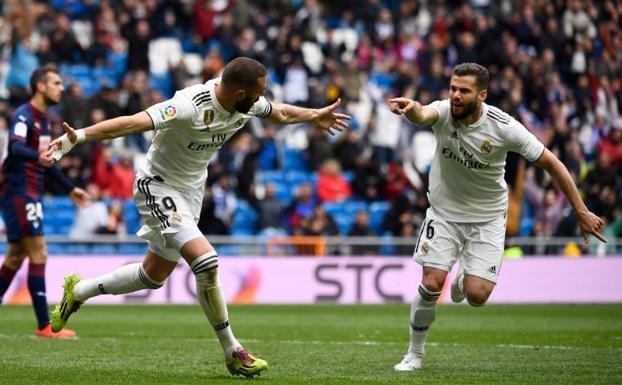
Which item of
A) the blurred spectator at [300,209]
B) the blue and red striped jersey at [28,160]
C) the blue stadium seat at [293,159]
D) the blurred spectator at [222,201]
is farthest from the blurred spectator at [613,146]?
the blue and red striped jersey at [28,160]

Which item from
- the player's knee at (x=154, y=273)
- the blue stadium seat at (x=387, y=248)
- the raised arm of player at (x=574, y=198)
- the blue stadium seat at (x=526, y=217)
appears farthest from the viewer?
the blue stadium seat at (x=526, y=217)

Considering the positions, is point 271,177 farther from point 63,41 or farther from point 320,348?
point 320,348

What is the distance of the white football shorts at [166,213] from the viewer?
9.38 m

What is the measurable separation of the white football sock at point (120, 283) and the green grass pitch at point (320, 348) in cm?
62

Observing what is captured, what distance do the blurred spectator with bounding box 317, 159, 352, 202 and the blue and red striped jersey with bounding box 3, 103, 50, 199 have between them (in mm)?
11167

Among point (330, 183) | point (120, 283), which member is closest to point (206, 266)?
point (120, 283)

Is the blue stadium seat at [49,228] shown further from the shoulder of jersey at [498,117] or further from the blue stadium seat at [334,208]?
the shoulder of jersey at [498,117]

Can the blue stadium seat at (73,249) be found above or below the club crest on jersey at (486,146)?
below

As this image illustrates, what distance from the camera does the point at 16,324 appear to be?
1538cm

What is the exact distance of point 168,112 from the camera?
9.12 metres

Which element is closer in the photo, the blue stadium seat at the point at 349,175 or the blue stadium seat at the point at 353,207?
the blue stadium seat at the point at 353,207

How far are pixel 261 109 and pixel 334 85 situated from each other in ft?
51.9

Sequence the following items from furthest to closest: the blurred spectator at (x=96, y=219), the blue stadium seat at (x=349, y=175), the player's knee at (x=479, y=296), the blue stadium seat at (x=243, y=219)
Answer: the blue stadium seat at (x=349, y=175), the blue stadium seat at (x=243, y=219), the blurred spectator at (x=96, y=219), the player's knee at (x=479, y=296)

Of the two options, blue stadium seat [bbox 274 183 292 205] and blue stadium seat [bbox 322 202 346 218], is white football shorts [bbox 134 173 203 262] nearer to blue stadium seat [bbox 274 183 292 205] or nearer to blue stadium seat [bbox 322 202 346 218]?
blue stadium seat [bbox 322 202 346 218]
